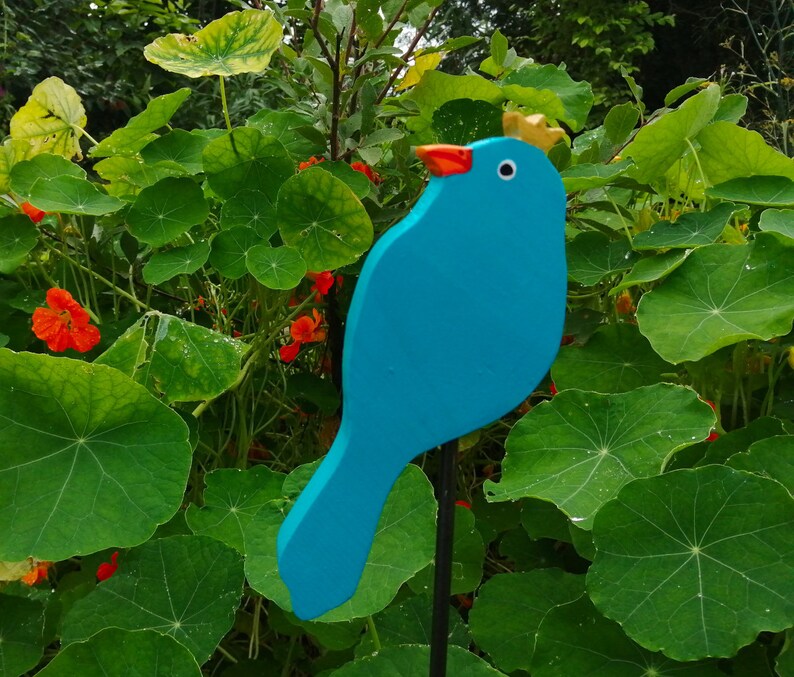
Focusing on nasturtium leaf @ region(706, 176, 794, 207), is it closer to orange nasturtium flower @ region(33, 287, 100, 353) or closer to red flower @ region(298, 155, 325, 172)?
red flower @ region(298, 155, 325, 172)

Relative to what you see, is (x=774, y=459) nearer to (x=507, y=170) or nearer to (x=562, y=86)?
(x=507, y=170)

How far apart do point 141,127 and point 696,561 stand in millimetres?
909

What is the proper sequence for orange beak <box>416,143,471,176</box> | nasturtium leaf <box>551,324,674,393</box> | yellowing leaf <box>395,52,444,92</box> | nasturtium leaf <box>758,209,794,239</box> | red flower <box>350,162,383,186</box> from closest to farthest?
orange beak <box>416,143,471,176</box> → nasturtium leaf <box>758,209,794,239</box> → nasturtium leaf <box>551,324,674,393</box> → red flower <box>350,162,383,186</box> → yellowing leaf <box>395,52,444,92</box>

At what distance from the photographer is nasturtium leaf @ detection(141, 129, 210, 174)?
1030 mm

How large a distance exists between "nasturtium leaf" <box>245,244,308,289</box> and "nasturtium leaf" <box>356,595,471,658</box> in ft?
1.24

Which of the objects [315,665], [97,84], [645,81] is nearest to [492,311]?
[315,665]

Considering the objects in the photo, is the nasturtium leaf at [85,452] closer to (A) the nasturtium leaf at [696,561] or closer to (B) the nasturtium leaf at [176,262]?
(B) the nasturtium leaf at [176,262]

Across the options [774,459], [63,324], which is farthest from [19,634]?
[774,459]

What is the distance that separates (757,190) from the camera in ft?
2.83

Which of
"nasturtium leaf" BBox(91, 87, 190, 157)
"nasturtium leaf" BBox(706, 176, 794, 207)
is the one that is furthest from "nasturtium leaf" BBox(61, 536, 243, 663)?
"nasturtium leaf" BBox(706, 176, 794, 207)

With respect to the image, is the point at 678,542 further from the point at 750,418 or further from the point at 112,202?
the point at 112,202

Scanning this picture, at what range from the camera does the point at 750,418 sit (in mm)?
923

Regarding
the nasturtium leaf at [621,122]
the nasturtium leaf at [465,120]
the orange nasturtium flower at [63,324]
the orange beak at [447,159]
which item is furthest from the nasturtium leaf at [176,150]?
the orange beak at [447,159]

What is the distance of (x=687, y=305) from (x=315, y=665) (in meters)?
0.61
